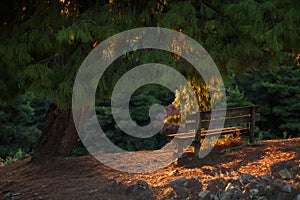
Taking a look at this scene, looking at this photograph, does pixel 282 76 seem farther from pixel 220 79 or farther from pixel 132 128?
pixel 220 79

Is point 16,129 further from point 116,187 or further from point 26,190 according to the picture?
point 116,187

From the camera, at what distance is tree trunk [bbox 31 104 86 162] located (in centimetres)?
995

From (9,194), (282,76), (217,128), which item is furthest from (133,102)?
(9,194)

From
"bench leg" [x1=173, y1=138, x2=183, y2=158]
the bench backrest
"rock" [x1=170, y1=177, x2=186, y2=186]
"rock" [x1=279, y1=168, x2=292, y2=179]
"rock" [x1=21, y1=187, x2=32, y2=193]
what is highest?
the bench backrest

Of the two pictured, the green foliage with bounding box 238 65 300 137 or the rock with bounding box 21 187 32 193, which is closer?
the rock with bounding box 21 187 32 193

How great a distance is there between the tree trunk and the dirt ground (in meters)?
0.26

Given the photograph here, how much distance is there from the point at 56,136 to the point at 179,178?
3.78m

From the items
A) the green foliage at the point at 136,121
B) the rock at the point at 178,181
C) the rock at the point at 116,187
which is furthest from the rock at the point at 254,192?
the green foliage at the point at 136,121

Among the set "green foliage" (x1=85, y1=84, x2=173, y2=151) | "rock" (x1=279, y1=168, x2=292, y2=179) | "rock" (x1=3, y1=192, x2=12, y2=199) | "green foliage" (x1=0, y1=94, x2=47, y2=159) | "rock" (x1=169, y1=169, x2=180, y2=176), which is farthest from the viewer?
"green foliage" (x1=85, y1=84, x2=173, y2=151)

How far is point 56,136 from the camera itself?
396 inches

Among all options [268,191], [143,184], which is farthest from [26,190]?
[268,191]

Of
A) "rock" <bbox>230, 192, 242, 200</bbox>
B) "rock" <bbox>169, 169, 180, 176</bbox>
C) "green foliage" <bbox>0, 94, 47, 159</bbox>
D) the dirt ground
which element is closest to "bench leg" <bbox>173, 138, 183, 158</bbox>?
the dirt ground

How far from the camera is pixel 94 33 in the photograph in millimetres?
5273

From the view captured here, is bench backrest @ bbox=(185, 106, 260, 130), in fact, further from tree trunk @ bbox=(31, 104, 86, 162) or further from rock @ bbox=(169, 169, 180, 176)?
tree trunk @ bbox=(31, 104, 86, 162)
